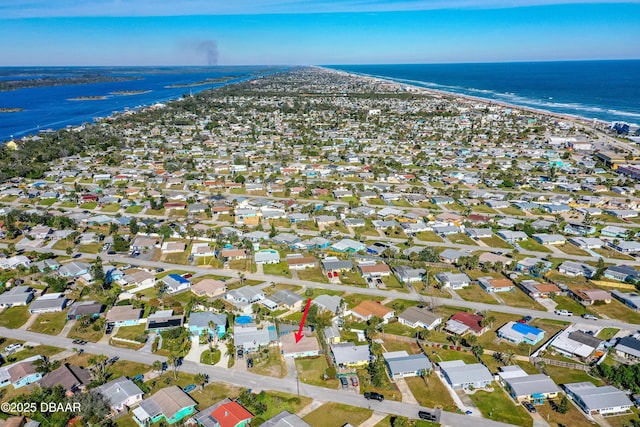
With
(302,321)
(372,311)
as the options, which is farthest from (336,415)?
(372,311)

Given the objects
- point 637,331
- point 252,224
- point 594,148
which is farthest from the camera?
point 594,148

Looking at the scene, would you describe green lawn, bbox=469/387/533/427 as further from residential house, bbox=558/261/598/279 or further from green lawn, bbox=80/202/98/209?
green lawn, bbox=80/202/98/209

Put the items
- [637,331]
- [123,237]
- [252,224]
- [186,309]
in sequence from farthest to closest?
[252,224] < [123,237] < [186,309] < [637,331]

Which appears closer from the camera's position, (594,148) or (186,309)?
(186,309)

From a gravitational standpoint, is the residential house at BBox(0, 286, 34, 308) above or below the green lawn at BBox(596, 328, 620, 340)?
above

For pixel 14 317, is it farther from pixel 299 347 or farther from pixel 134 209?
pixel 134 209

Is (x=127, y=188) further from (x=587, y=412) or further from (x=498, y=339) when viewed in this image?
(x=587, y=412)

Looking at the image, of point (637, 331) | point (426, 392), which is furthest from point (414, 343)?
point (637, 331)

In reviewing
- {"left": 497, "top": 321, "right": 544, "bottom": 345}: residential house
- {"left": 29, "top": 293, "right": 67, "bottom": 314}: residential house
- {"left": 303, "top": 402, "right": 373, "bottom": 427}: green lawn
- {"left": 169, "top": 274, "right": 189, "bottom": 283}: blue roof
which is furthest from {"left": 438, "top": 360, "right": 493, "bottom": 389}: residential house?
{"left": 29, "top": 293, "right": 67, "bottom": 314}: residential house
